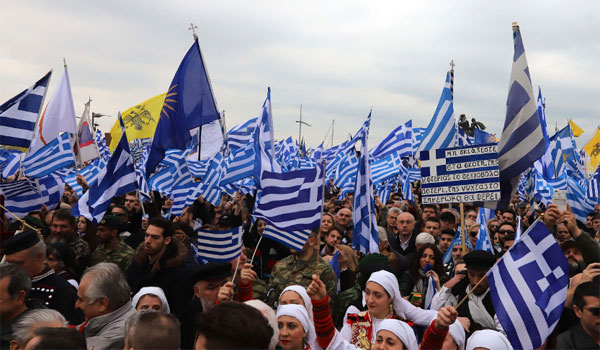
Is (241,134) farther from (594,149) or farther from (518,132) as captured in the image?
(594,149)

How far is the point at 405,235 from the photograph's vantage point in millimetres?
9031

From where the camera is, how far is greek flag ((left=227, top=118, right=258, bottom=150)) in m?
17.0

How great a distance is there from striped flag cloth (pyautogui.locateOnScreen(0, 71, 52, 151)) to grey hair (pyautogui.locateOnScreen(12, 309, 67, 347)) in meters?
6.85

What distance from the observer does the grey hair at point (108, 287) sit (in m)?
4.04

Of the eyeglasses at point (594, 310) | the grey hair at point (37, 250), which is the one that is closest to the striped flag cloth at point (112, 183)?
the grey hair at point (37, 250)

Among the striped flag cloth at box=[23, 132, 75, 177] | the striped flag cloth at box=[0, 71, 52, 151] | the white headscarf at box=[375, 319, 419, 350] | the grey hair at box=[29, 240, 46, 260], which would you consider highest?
the striped flag cloth at box=[0, 71, 52, 151]

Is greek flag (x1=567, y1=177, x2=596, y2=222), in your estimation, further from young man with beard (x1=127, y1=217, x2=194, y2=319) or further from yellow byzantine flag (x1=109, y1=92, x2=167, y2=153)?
yellow byzantine flag (x1=109, y1=92, x2=167, y2=153)

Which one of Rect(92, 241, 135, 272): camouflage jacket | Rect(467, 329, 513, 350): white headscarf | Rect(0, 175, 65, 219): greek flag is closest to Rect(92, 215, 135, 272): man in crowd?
Rect(92, 241, 135, 272): camouflage jacket

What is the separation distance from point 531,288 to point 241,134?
1325 cm

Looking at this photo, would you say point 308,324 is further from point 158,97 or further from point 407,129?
point 407,129

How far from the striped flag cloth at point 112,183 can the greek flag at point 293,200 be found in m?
2.84

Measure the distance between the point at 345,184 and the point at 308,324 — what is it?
11.7m

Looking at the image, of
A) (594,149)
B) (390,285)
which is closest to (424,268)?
(390,285)

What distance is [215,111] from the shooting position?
10.6 metres
